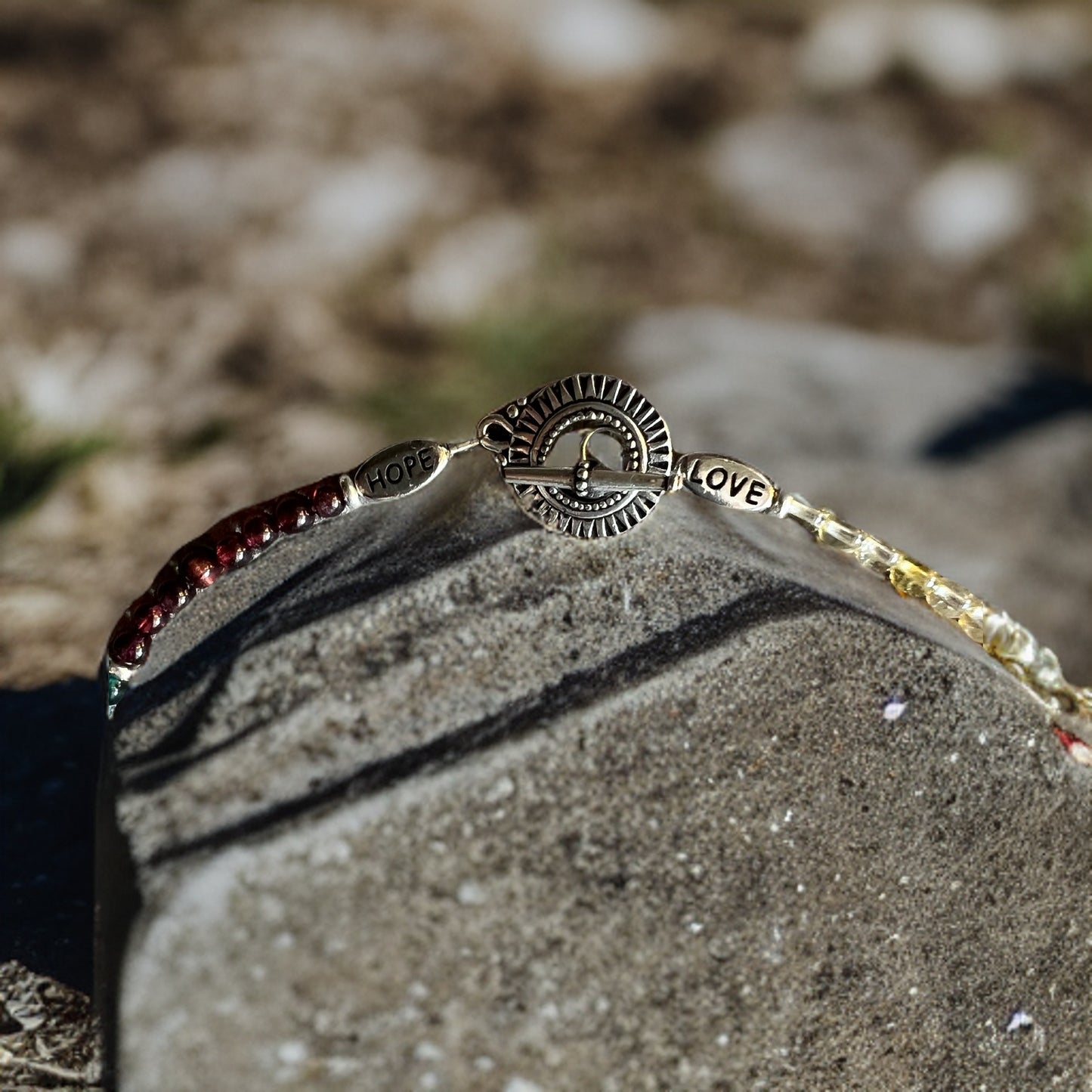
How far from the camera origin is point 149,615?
1.42 meters

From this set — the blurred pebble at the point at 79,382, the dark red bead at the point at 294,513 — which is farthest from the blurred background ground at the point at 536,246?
the dark red bead at the point at 294,513

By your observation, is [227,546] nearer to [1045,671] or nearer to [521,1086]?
[521,1086]

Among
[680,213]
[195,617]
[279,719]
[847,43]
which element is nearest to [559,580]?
[279,719]

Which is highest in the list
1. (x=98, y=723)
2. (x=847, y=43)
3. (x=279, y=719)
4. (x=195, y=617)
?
(x=847, y=43)

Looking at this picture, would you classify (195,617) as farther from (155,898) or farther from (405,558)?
(155,898)

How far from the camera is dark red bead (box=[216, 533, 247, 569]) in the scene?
4.68 ft

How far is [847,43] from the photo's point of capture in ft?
14.2

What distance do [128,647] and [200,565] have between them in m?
0.12

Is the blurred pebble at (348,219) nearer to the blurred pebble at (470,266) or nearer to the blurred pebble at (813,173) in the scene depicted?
the blurred pebble at (470,266)

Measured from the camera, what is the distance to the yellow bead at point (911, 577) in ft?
4.91

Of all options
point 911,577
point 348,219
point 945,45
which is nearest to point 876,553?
point 911,577

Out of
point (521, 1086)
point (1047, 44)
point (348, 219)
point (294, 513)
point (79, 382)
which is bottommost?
point (521, 1086)

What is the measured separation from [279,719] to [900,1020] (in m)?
0.72

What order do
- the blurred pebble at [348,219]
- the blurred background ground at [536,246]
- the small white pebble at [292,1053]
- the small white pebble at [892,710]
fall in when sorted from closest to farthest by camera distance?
the small white pebble at [292,1053] → the small white pebble at [892,710] → the blurred background ground at [536,246] → the blurred pebble at [348,219]
